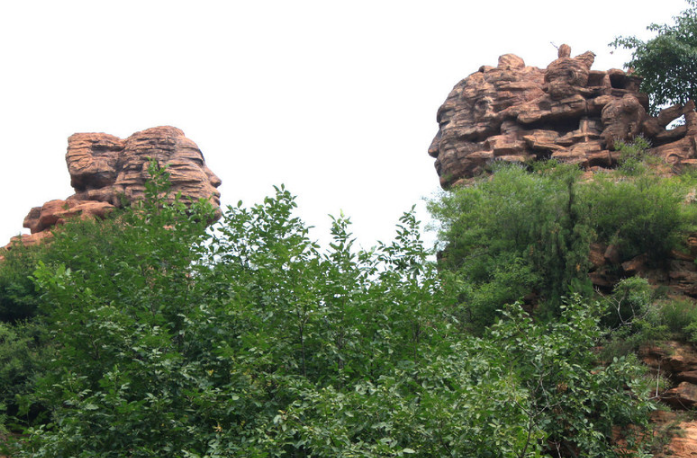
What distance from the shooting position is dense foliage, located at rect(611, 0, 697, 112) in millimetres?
42250

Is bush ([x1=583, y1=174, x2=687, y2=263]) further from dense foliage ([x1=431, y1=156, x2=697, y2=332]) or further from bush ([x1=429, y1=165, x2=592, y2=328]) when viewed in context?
bush ([x1=429, y1=165, x2=592, y2=328])

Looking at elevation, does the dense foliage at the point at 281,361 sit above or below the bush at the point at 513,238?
below

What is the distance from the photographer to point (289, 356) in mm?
9750

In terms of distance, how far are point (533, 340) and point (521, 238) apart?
1518 centimetres

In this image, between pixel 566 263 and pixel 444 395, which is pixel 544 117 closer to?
pixel 566 263

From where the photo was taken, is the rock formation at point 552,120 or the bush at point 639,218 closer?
the bush at point 639,218

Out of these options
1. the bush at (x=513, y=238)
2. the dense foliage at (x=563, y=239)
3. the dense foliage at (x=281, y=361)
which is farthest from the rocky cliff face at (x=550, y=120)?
the dense foliage at (x=281, y=361)

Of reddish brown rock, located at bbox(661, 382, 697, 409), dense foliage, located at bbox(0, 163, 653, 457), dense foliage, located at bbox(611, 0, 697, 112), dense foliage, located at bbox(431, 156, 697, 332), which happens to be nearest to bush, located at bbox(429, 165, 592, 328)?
dense foliage, located at bbox(431, 156, 697, 332)

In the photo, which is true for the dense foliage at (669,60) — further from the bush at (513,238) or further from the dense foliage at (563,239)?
the dense foliage at (563,239)

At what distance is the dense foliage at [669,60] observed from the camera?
4225 centimetres

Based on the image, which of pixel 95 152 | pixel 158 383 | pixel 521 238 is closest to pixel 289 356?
pixel 158 383

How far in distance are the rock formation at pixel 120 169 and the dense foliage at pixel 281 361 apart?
113 feet

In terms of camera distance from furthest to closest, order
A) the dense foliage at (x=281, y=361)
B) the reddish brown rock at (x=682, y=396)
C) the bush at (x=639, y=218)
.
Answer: the bush at (x=639, y=218), the reddish brown rock at (x=682, y=396), the dense foliage at (x=281, y=361)

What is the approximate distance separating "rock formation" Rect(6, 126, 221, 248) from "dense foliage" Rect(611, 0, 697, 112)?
32909 millimetres
